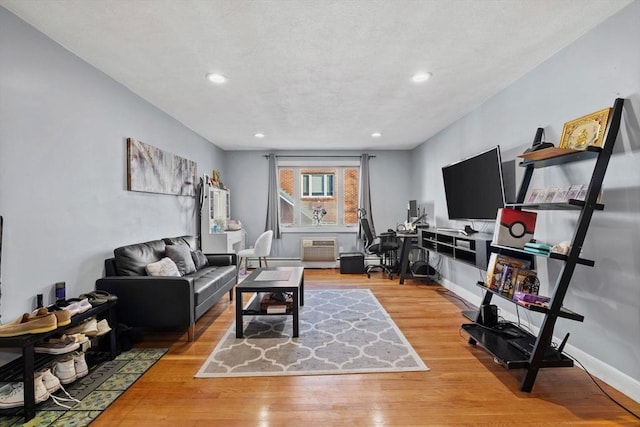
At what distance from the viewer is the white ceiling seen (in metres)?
1.81

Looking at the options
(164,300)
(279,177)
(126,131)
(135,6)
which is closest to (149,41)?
(135,6)

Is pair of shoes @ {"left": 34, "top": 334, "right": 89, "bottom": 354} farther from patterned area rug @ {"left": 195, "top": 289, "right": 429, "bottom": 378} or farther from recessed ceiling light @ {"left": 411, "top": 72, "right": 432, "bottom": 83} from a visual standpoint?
recessed ceiling light @ {"left": 411, "top": 72, "right": 432, "bottom": 83}

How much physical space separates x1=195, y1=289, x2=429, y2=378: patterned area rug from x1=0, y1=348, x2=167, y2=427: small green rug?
0.48 meters

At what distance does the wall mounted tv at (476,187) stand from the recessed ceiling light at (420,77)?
988 millimetres

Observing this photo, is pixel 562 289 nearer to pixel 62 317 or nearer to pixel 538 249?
pixel 538 249

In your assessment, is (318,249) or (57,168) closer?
(57,168)

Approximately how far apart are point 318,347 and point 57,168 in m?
2.47

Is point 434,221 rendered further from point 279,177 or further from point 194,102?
point 194,102

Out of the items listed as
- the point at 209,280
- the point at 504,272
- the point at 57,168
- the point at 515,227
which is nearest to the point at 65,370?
the point at 209,280

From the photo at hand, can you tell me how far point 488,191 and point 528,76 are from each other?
Result: 1118mm

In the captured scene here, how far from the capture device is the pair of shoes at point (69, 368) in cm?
188

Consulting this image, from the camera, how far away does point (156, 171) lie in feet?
11.3

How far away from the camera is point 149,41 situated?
2.15 metres

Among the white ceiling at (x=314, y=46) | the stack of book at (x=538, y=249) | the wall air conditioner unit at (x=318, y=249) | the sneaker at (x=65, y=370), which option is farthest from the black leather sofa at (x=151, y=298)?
the wall air conditioner unit at (x=318, y=249)
